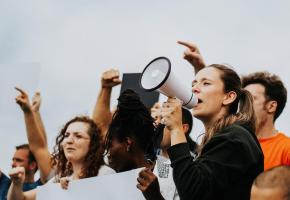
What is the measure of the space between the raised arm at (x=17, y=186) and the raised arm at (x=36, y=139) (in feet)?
0.84

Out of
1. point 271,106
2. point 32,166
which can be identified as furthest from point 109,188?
point 271,106

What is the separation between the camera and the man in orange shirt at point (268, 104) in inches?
178

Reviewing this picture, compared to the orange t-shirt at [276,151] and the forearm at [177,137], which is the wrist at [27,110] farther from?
the orange t-shirt at [276,151]

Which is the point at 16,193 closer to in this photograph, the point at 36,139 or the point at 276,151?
the point at 36,139

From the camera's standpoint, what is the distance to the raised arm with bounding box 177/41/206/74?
4.39 meters

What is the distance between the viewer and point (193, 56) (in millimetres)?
4391

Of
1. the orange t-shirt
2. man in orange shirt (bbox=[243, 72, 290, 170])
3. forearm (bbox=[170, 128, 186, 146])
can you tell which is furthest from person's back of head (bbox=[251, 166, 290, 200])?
man in orange shirt (bbox=[243, 72, 290, 170])

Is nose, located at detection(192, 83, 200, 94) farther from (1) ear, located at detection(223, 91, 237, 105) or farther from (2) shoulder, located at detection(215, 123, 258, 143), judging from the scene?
(2) shoulder, located at detection(215, 123, 258, 143)

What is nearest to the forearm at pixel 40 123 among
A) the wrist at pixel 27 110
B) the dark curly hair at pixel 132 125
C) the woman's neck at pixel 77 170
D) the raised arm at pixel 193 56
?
the wrist at pixel 27 110

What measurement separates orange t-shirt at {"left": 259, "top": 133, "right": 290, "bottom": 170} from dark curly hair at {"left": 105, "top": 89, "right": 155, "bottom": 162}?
957 millimetres

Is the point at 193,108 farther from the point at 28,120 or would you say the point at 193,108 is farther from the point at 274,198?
the point at 28,120

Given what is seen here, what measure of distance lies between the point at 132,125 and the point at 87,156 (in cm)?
45

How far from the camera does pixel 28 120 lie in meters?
4.62

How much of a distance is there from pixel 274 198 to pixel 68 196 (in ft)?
4.04
